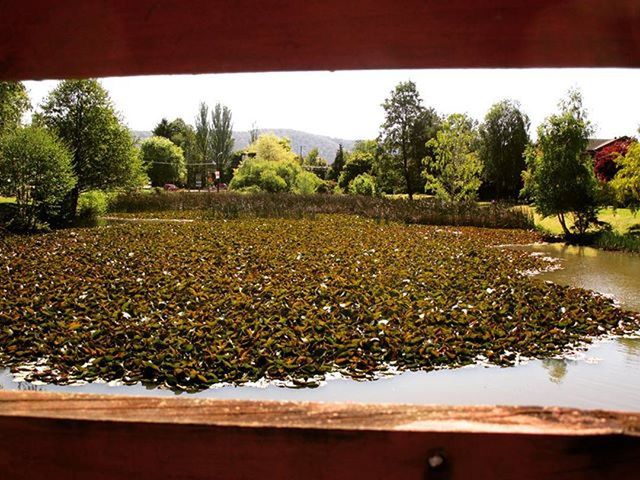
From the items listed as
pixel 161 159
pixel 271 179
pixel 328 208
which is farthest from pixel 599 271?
pixel 161 159

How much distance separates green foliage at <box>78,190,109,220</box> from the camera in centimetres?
2142

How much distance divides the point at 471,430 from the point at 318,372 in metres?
4.59

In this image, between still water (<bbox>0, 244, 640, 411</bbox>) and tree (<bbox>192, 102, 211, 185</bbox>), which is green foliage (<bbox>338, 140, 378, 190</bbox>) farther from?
still water (<bbox>0, 244, 640, 411</bbox>)

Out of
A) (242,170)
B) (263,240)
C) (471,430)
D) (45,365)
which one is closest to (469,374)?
(45,365)

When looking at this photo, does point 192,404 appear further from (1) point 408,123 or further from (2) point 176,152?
(2) point 176,152

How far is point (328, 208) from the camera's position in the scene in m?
24.4

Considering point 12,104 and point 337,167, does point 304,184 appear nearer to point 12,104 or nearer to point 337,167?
point 12,104

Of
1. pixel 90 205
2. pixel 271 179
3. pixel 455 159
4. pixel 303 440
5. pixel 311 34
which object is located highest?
pixel 455 159

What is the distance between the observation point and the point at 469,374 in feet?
17.3

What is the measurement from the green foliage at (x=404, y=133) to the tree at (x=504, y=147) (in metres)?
3.96

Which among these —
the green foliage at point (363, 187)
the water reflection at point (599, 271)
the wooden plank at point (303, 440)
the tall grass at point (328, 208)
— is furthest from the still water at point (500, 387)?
the green foliage at point (363, 187)

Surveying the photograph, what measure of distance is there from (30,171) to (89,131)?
4708 millimetres

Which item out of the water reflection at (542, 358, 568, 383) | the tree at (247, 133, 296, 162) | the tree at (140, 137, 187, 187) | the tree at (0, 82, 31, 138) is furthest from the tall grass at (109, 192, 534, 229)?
the tree at (140, 137, 187, 187)

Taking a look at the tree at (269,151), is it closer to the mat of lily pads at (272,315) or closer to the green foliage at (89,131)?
the green foliage at (89,131)
